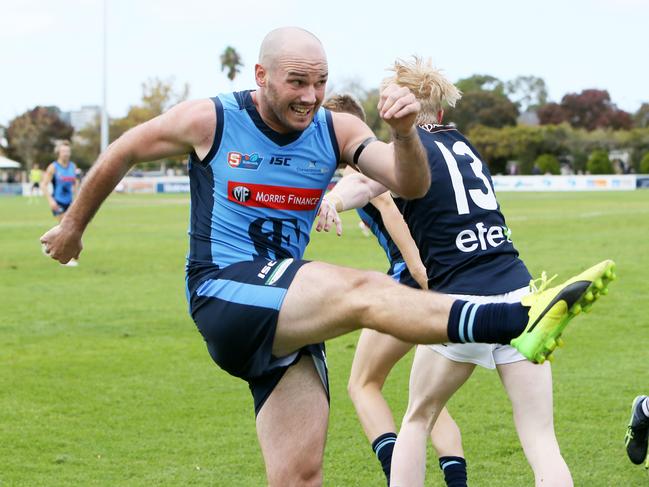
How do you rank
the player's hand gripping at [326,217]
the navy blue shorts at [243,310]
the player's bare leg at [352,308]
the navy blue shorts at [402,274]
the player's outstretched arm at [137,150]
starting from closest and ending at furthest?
the player's bare leg at [352,308] → the navy blue shorts at [243,310] → the player's outstretched arm at [137,150] → the player's hand gripping at [326,217] → the navy blue shorts at [402,274]

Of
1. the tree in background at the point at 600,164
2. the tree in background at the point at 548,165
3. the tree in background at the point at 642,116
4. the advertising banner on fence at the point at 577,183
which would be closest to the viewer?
the advertising banner on fence at the point at 577,183

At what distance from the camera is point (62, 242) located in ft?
16.6

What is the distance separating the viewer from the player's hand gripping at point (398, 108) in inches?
173

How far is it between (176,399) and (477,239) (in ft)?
13.5

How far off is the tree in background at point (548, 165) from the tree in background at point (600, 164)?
490 cm

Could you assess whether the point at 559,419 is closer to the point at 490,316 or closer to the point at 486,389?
the point at 486,389

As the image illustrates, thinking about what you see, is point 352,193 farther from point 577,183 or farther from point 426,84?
point 577,183

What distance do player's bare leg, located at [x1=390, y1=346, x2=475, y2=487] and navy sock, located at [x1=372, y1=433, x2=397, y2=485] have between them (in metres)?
0.51

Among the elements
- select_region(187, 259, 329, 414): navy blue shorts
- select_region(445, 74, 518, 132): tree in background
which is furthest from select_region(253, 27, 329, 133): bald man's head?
select_region(445, 74, 518, 132): tree in background

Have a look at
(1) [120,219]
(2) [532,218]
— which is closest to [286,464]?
(2) [532,218]

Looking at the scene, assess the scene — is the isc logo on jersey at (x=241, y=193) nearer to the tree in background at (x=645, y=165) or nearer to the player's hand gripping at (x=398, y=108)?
the player's hand gripping at (x=398, y=108)

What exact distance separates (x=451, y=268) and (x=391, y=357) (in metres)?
1.23

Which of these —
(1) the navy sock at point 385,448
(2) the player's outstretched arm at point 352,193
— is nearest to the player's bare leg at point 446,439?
(1) the navy sock at point 385,448

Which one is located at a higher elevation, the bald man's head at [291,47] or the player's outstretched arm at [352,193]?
the bald man's head at [291,47]
